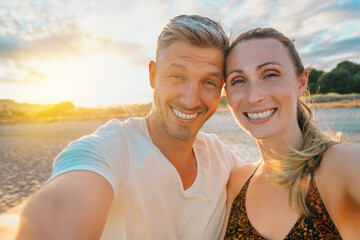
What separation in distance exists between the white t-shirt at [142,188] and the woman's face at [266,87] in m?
0.83

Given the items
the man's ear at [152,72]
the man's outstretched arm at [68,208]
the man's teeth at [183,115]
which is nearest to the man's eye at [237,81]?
the man's teeth at [183,115]

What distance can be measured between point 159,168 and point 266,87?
1.24 metres

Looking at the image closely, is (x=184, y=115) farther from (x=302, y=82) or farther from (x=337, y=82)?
(x=337, y=82)

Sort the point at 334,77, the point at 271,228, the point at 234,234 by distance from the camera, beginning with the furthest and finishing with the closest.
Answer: the point at 334,77 → the point at 234,234 → the point at 271,228

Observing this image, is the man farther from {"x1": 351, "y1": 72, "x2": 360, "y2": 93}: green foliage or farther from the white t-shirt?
{"x1": 351, "y1": 72, "x2": 360, "y2": 93}: green foliage

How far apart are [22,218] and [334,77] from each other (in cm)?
4901

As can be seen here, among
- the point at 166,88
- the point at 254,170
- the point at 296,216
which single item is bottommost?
the point at 296,216

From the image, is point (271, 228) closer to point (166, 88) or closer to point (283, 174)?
point (283, 174)

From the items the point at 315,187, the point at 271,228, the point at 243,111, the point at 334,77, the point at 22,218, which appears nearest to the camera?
the point at 22,218

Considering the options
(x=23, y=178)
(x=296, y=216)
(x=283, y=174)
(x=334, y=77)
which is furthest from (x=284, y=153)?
(x=334, y=77)

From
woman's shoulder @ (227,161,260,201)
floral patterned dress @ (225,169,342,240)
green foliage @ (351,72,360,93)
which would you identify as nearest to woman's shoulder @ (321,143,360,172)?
floral patterned dress @ (225,169,342,240)

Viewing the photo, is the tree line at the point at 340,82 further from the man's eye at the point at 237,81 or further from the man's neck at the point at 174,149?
the man's neck at the point at 174,149

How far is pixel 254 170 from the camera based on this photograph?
2762mm

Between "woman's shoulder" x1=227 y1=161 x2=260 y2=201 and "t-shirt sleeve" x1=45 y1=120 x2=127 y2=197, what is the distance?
134cm
